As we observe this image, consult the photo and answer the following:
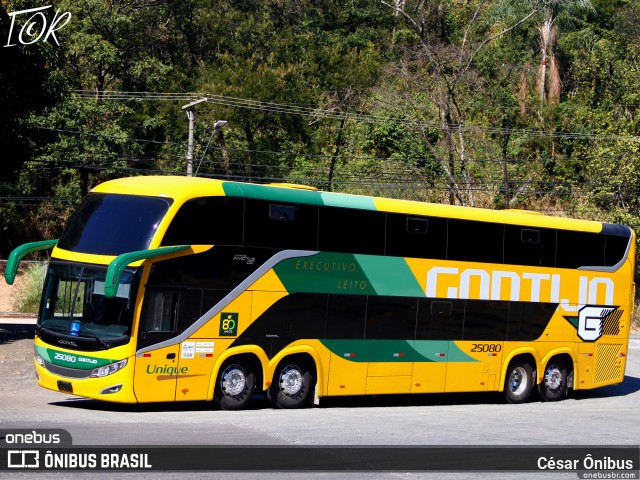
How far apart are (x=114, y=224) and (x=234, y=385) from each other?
136 inches

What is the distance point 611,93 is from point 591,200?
7.48 meters

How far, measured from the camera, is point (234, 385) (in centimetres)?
1658

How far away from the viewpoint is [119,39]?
2153 inches

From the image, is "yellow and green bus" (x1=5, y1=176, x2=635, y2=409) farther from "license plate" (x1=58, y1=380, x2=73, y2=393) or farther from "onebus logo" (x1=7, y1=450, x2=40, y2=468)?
"onebus logo" (x1=7, y1=450, x2=40, y2=468)

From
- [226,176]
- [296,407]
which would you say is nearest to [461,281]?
[296,407]

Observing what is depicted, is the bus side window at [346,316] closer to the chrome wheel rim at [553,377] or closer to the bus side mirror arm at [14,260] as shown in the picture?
the bus side mirror arm at [14,260]

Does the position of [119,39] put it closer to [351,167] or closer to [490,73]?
[351,167]

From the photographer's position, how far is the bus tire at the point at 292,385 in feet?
56.2

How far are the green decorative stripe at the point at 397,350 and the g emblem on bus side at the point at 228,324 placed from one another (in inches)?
75.9

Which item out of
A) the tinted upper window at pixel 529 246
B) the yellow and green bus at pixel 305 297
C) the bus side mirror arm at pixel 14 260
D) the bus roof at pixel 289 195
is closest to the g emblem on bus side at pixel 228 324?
the yellow and green bus at pixel 305 297

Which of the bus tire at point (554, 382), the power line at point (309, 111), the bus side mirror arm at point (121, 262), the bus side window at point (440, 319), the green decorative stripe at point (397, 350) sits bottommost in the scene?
the bus tire at point (554, 382)

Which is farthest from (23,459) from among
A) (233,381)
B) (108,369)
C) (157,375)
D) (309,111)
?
(309,111)

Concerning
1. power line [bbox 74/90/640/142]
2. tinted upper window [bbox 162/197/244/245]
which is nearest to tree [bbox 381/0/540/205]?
power line [bbox 74/90/640/142]

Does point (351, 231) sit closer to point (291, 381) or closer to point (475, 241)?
point (291, 381)
